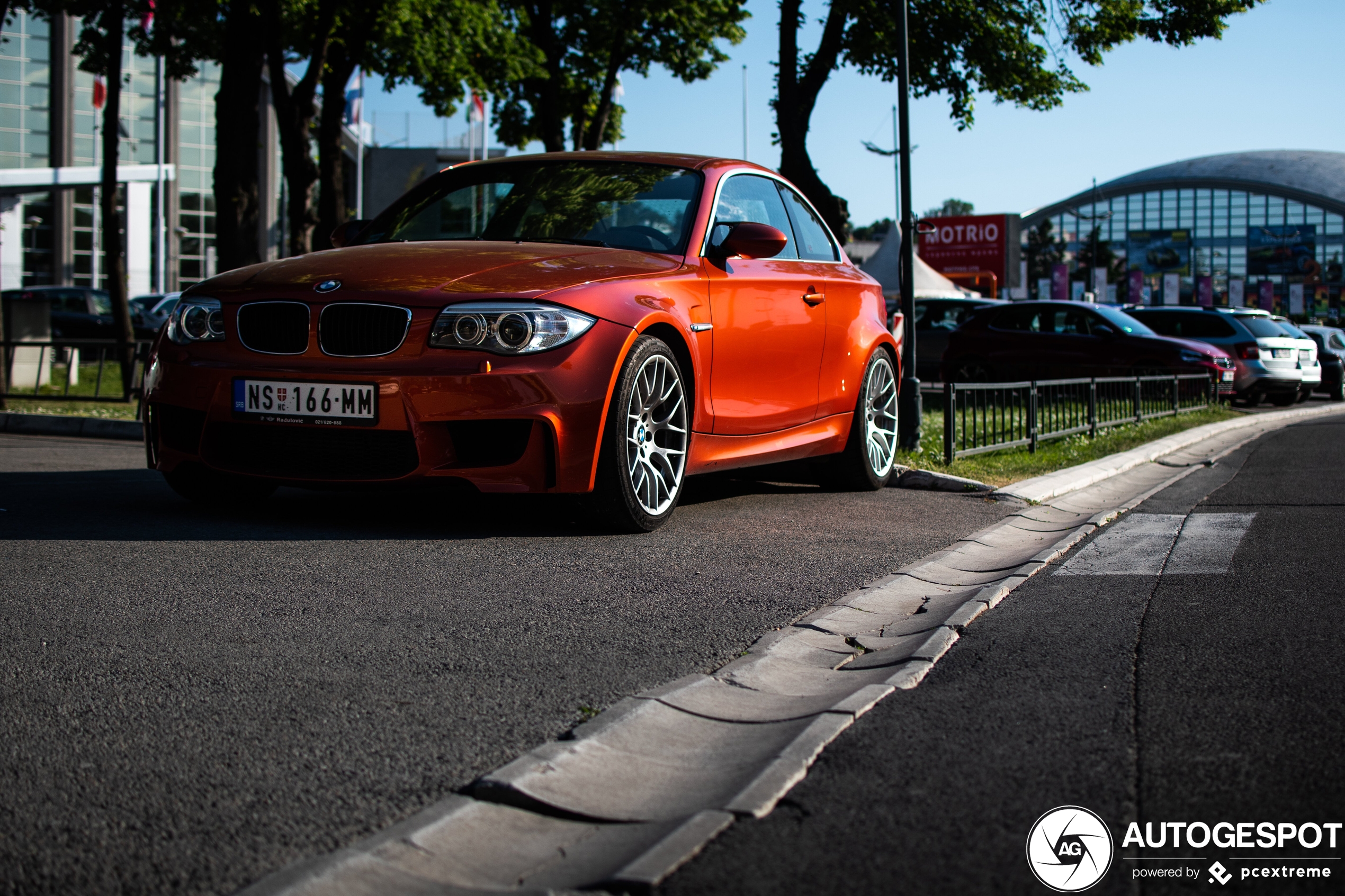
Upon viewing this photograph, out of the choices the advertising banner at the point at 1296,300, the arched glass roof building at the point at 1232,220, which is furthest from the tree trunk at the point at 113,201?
the arched glass roof building at the point at 1232,220

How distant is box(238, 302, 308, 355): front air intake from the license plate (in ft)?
0.49

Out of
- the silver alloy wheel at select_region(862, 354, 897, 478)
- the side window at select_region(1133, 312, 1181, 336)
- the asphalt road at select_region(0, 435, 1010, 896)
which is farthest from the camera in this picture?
the side window at select_region(1133, 312, 1181, 336)

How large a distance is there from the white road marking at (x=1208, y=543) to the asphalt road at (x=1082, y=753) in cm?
55

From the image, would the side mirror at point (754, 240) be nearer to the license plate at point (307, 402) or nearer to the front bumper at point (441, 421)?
the front bumper at point (441, 421)

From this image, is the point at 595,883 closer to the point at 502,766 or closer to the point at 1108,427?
the point at 502,766

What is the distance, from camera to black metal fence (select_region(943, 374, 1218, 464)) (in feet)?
32.8

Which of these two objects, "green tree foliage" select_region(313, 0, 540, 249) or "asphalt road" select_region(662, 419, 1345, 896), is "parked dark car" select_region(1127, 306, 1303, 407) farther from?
"asphalt road" select_region(662, 419, 1345, 896)

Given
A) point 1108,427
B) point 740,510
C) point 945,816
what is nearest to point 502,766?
point 945,816

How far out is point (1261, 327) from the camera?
864 inches

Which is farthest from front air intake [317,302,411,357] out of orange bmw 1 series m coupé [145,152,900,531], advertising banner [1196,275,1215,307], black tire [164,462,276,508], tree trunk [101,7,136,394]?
advertising banner [1196,275,1215,307]

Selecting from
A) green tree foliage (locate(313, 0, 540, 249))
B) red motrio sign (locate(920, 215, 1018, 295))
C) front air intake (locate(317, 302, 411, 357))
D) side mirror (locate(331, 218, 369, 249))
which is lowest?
front air intake (locate(317, 302, 411, 357))

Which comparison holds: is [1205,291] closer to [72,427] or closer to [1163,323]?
[1163,323]

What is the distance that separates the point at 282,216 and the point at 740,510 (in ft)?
177

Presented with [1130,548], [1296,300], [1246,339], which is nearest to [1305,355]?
[1246,339]
